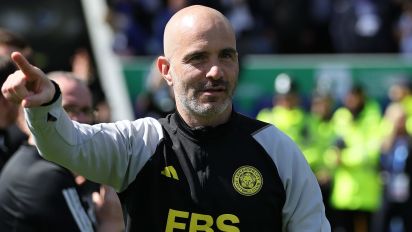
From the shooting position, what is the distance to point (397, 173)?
44.7 ft

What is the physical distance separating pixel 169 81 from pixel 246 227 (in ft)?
2.40

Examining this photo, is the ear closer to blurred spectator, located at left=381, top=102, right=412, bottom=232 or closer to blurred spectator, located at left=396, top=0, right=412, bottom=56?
blurred spectator, located at left=381, top=102, right=412, bottom=232

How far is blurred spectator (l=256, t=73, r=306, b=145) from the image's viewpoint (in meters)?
14.0

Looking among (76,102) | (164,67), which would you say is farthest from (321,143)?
(164,67)

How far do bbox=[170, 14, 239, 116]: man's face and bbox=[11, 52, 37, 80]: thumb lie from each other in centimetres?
79

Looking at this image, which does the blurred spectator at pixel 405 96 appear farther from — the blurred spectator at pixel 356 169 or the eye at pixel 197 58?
the eye at pixel 197 58

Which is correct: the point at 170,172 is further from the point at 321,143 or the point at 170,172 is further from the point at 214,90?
the point at 321,143

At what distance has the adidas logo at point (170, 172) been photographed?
15.2 ft

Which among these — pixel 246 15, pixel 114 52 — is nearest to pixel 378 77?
pixel 246 15

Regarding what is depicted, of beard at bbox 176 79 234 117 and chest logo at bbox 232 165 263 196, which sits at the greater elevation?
beard at bbox 176 79 234 117

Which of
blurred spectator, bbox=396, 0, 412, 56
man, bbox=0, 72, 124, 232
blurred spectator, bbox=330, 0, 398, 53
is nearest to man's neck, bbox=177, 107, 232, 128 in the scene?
man, bbox=0, 72, 124, 232

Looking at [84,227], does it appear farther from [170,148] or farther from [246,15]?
[246,15]

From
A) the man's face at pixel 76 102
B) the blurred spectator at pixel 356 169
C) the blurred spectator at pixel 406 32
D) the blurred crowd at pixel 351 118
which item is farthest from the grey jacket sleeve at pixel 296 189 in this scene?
the blurred spectator at pixel 406 32

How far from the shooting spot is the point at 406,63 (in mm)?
15219
